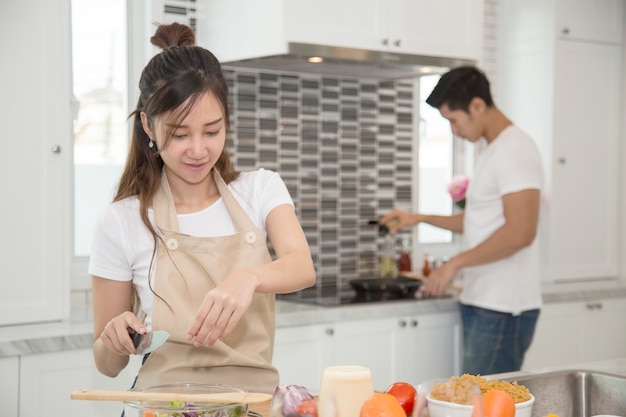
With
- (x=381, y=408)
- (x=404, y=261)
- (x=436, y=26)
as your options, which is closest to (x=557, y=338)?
(x=404, y=261)

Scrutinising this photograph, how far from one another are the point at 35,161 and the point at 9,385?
726 mm

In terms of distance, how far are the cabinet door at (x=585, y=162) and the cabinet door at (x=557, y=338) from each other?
313 mm

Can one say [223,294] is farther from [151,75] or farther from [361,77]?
[361,77]

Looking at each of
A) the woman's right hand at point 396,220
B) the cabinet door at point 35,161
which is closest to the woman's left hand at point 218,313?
the cabinet door at point 35,161

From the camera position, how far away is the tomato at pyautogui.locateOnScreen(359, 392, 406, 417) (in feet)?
4.49

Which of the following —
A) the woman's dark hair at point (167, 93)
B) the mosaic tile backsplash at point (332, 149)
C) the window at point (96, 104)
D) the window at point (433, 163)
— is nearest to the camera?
the woman's dark hair at point (167, 93)

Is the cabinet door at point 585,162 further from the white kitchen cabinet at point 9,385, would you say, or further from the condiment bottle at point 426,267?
the white kitchen cabinet at point 9,385

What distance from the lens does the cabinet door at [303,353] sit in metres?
3.35

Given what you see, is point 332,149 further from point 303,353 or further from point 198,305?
point 198,305

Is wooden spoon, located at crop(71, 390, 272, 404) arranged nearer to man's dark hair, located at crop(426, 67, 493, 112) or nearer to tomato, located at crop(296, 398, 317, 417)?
tomato, located at crop(296, 398, 317, 417)

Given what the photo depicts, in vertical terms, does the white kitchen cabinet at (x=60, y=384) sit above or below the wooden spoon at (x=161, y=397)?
below

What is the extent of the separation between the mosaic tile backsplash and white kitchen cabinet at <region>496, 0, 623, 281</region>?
0.62m

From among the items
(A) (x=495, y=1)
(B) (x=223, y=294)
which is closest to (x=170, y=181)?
(B) (x=223, y=294)

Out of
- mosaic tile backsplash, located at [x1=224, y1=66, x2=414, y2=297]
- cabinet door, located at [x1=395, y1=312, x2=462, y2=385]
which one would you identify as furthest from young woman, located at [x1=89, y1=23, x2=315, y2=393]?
mosaic tile backsplash, located at [x1=224, y1=66, x2=414, y2=297]
